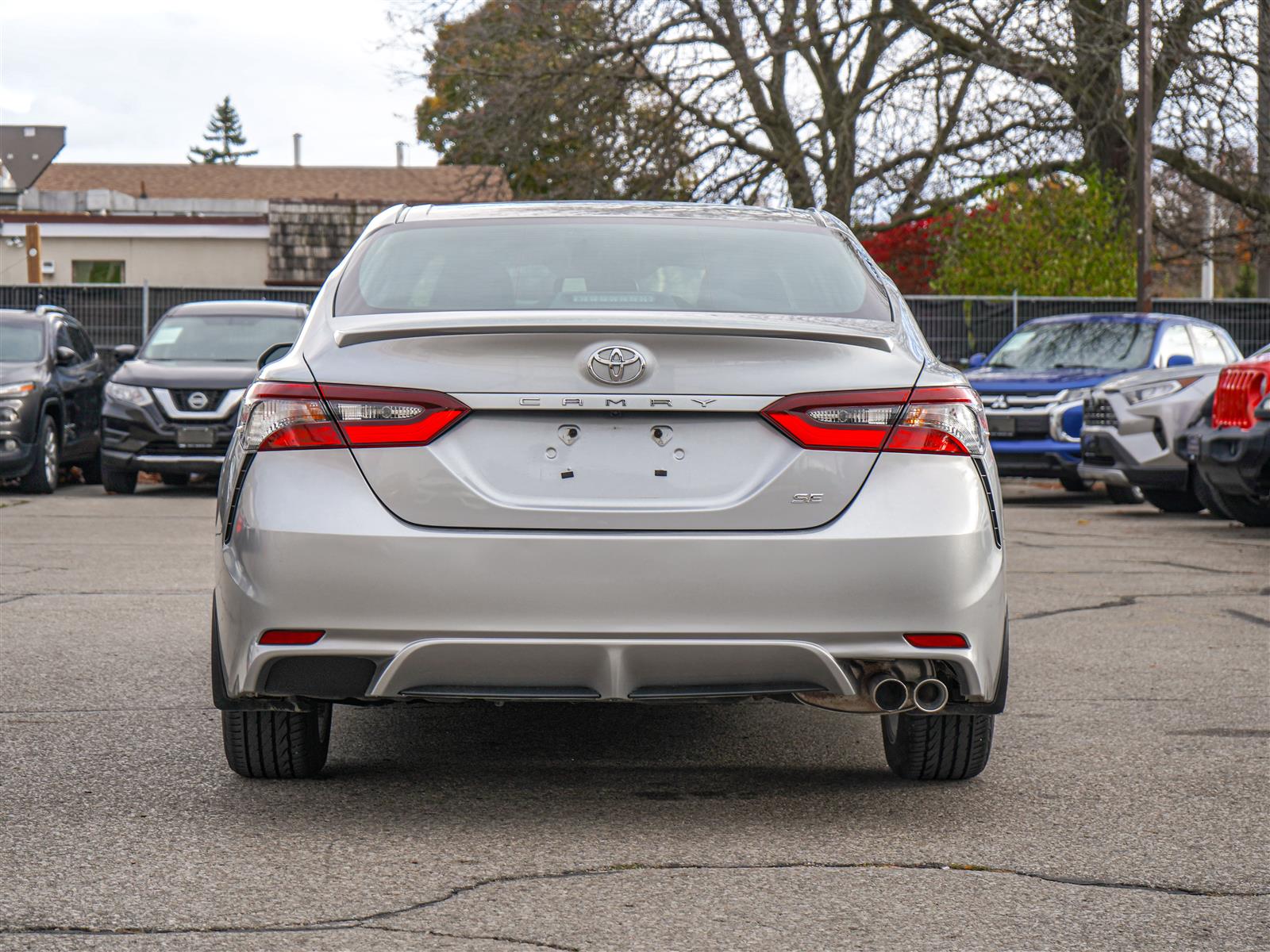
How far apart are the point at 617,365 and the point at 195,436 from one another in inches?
474

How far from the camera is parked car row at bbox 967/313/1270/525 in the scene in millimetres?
11672

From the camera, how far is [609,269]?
195 inches

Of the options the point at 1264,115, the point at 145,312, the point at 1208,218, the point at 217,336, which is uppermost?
the point at 1264,115

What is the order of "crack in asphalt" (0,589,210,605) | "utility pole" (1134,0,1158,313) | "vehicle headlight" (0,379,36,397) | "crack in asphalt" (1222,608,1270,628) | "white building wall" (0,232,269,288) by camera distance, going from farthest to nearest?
"white building wall" (0,232,269,288)
"utility pole" (1134,0,1158,313)
"vehicle headlight" (0,379,36,397)
"crack in asphalt" (0,589,210,605)
"crack in asphalt" (1222,608,1270,628)

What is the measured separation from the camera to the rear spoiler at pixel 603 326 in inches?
165

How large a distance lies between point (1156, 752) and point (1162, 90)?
2068 cm

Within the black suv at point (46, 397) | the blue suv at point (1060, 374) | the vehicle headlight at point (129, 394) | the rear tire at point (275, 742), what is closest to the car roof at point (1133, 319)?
the blue suv at point (1060, 374)

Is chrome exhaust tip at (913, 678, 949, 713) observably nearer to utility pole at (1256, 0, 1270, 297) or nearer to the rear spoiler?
the rear spoiler

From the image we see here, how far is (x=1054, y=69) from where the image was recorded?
24.0 metres

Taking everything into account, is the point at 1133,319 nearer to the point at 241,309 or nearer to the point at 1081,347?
the point at 1081,347

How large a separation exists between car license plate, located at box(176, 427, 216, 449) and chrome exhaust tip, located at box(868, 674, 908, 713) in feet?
39.7

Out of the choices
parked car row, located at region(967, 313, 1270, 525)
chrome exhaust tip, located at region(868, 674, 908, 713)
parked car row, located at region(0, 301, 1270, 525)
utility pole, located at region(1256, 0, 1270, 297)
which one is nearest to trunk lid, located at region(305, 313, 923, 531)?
chrome exhaust tip, located at region(868, 674, 908, 713)

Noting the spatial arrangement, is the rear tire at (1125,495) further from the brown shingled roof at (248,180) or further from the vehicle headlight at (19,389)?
the brown shingled roof at (248,180)

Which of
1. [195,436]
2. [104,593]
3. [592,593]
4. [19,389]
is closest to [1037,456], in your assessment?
[195,436]
